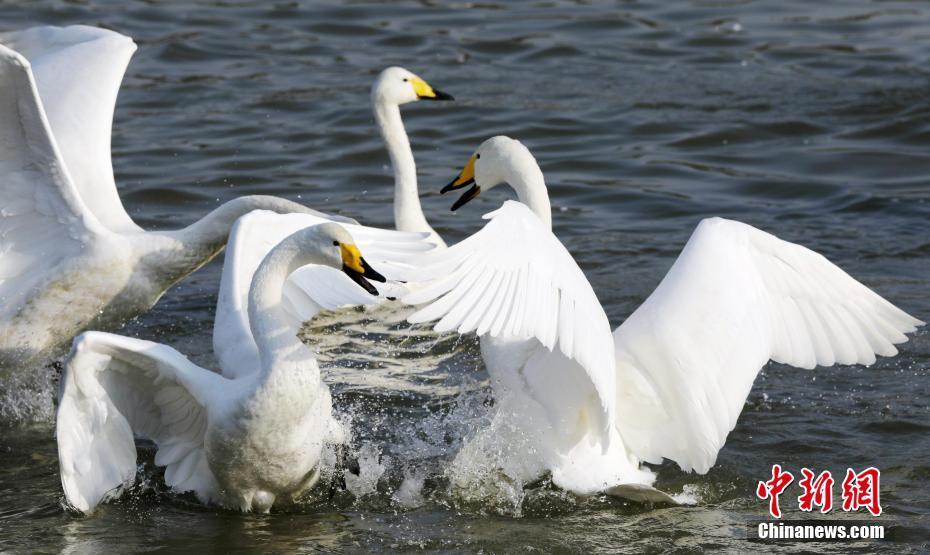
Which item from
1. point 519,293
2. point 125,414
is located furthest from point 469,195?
point 519,293

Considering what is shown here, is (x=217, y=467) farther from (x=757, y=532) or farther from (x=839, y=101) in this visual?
(x=839, y=101)

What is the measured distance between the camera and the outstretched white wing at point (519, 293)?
4.69 m

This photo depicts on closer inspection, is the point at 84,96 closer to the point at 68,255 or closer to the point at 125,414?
the point at 68,255

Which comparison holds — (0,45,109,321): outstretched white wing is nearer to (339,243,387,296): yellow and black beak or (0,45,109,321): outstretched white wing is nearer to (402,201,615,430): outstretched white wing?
(339,243,387,296): yellow and black beak

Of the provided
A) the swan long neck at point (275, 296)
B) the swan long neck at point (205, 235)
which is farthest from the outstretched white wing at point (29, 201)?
the swan long neck at point (275, 296)

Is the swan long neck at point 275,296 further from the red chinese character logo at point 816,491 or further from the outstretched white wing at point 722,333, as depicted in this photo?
the red chinese character logo at point 816,491

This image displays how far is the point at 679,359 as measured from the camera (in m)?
5.72

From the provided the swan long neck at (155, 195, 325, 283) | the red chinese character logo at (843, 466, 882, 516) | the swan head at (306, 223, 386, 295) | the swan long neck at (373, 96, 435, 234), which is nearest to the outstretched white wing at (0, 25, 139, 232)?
the swan long neck at (155, 195, 325, 283)

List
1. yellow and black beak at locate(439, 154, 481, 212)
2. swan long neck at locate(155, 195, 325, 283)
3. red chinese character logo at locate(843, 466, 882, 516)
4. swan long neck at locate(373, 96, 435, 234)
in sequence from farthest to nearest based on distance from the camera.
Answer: swan long neck at locate(373, 96, 435, 234) → yellow and black beak at locate(439, 154, 481, 212) → swan long neck at locate(155, 195, 325, 283) → red chinese character logo at locate(843, 466, 882, 516)

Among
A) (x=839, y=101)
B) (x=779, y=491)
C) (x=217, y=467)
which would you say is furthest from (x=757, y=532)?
(x=839, y=101)

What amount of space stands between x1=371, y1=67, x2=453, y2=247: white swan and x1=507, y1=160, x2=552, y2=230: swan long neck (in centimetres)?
240

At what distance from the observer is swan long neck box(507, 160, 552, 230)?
6.54 metres

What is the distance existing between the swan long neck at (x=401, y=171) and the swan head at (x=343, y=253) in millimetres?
3513

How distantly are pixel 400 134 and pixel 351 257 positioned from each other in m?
4.36
